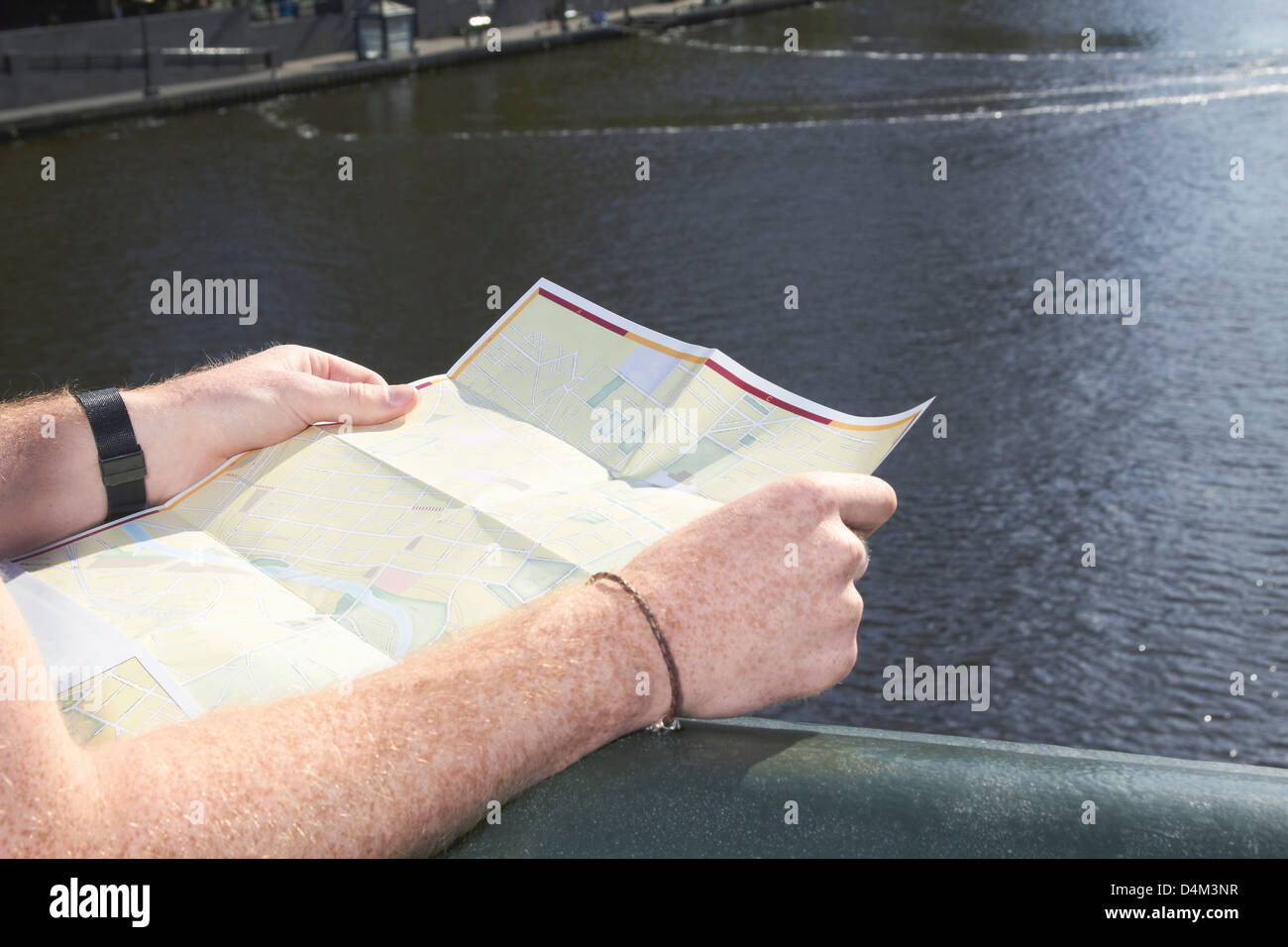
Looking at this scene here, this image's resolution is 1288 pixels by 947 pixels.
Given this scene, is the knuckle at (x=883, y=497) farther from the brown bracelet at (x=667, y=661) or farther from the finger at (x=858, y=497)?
the brown bracelet at (x=667, y=661)

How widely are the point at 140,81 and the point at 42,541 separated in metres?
17.6

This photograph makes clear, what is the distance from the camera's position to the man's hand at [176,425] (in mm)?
1365

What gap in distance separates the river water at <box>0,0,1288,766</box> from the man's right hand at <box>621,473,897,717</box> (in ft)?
9.78

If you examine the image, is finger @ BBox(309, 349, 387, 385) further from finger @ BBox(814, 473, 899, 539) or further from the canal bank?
the canal bank

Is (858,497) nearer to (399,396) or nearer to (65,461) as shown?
(399,396)

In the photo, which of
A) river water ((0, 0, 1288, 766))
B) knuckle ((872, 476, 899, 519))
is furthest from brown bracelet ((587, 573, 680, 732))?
river water ((0, 0, 1288, 766))

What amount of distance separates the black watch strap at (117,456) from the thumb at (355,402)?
0.72 ft

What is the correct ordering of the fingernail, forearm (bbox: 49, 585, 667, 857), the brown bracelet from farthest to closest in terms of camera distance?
the fingernail, the brown bracelet, forearm (bbox: 49, 585, 667, 857)

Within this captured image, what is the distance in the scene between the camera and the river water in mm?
4539

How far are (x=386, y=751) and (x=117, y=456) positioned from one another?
676 millimetres

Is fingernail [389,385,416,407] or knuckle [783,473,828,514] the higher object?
fingernail [389,385,416,407]

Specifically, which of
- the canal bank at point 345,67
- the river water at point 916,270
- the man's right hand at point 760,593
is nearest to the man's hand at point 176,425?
the man's right hand at point 760,593

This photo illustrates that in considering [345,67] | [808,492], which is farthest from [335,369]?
[345,67]
